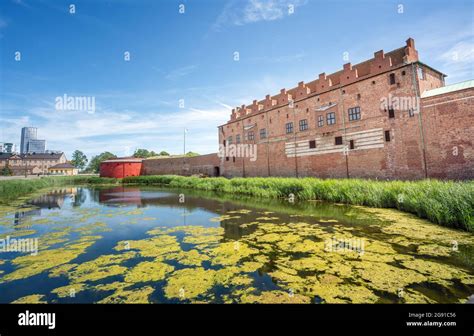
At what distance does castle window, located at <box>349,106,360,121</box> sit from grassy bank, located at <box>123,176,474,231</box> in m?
6.09

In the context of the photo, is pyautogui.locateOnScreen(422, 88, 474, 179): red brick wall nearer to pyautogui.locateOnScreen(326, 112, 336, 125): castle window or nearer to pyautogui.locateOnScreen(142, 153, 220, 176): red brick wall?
pyautogui.locateOnScreen(326, 112, 336, 125): castle window

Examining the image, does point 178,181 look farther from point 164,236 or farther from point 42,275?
point 42,275

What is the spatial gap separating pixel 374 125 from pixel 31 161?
93108mm

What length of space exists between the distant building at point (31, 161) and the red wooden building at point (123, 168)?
4295cm

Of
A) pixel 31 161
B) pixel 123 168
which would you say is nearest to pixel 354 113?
pixel 123 168

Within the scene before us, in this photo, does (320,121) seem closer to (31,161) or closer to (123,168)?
(123,168)

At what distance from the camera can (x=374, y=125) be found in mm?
15102

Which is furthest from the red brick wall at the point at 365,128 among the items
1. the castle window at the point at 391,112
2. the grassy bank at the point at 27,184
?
the grassy bank at the point at 27,184

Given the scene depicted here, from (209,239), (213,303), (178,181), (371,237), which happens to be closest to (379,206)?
(371,237)

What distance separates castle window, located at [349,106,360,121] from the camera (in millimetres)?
16078

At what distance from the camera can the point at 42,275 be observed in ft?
12.9

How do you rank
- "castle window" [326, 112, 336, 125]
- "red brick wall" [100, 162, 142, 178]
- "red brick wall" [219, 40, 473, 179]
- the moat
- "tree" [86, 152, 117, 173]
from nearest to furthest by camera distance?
1. the moat
2. "red brick wall" [219, 40, 473, 179]
3. "castle window" [326, 112, 336, 125]
4. "red brick wall" [100, 162, 142, 178]
5. "tree" [86, 152, 117, 173]

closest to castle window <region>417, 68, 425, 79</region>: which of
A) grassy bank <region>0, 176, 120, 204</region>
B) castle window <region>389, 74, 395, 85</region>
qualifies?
castle window <region>389, 74, 395, 85</region>

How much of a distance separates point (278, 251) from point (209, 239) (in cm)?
201
